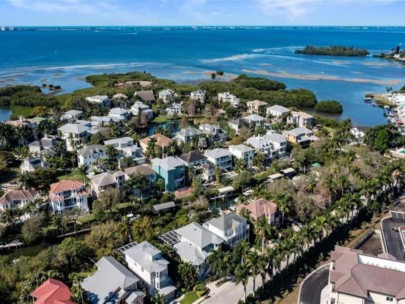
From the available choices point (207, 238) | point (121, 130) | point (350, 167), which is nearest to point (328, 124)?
point (350, 167)

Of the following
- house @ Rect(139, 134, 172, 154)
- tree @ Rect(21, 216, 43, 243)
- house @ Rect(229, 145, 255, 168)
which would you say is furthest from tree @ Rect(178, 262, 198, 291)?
house @ Rect(139, 134, 172, 154)

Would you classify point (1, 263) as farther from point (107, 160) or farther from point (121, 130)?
point (121, 130)

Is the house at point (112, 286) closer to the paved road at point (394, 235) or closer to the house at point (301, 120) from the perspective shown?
the paved road at point (394, 235)

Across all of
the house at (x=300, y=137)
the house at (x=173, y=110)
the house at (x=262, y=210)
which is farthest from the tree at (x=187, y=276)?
the house at (x=173, y=110)

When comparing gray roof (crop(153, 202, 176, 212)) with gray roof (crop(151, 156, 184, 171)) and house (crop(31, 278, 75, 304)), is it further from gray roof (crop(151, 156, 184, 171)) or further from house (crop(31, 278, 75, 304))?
house (crop(31, 278, 75, 304))

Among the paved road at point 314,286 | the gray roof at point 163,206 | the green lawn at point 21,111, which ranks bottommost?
the paved road at point 314,286

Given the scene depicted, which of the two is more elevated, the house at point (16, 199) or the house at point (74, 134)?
the house at point (74, 134)

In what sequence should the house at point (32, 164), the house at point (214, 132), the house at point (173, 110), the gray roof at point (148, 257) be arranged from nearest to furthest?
1. the gray roof at point (148, 257)
2. the house at point (32, 164)
3. the house at point (214, 132)
4. the house at point (173, 110)

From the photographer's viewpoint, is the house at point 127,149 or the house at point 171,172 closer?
the house at point 171,172
